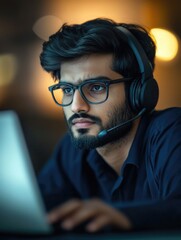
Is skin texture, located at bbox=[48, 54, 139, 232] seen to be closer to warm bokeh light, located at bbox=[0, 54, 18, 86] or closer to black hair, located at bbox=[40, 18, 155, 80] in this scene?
black hair, located at bbox=[40, 18, 155, 80]

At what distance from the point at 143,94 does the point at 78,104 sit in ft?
0.62

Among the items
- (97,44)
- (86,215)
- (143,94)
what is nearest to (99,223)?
(86,215)

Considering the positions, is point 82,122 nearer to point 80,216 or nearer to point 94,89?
point 94,89

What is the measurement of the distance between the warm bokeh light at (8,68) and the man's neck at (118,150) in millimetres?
2211

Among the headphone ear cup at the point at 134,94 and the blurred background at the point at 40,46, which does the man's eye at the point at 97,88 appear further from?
the blurred background at the point at 40,46

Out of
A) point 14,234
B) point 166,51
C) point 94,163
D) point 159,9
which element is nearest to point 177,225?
point 14,234

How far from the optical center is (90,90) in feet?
4.33

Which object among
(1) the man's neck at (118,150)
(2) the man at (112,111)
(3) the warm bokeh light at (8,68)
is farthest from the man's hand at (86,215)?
(3) the warm bokeh light at (8,68)

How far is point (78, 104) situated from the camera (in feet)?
4.26

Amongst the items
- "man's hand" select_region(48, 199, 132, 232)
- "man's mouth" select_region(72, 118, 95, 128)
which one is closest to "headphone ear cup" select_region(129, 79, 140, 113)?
"man's mouth" select_region(72, 118, 95, 128)

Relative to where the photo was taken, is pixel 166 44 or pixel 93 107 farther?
pixel 166 44

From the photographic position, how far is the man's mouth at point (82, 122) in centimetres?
132

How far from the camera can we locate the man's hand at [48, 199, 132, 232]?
57cm

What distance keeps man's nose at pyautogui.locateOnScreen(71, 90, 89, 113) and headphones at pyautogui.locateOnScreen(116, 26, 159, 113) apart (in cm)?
13
